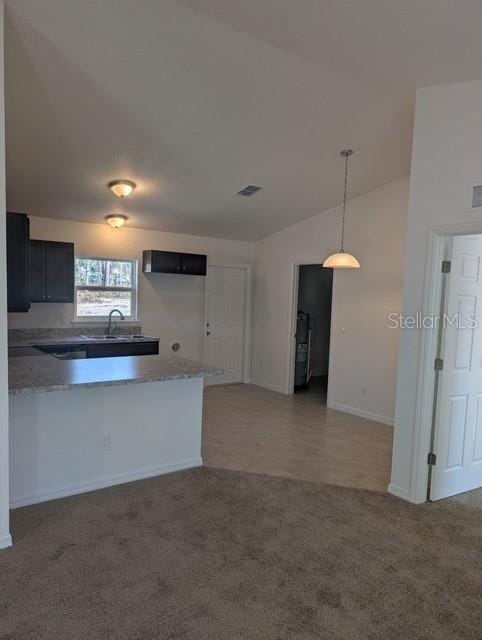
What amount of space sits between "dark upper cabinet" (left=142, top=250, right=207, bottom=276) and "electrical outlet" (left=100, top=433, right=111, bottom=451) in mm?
3189

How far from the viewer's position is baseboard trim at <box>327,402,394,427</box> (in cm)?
532

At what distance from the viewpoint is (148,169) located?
448 centimetres

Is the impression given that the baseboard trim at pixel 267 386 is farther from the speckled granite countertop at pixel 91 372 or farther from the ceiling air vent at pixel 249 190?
the speckled granite countertop at pixel 91 372

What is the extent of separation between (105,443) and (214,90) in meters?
2.80

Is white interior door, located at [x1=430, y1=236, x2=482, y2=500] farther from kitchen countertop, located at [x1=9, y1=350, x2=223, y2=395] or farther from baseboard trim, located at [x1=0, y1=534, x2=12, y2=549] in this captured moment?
baseboard trim, located at [x1=0, y1=534, x2=12, y2=549]

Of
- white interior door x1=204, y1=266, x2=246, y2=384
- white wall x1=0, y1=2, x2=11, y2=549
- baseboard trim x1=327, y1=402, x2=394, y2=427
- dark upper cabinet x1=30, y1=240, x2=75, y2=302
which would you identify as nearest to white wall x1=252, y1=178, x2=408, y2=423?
baseboard trim x1=327, y1=402, x2=394, y2=427

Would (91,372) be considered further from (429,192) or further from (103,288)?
(103,288)

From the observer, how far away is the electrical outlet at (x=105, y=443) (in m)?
3.32

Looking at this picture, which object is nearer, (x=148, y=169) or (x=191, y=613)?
(x=191, y=613)

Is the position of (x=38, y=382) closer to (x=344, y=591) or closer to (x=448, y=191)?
(x=344, y=591)

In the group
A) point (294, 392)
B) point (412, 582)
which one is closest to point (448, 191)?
point (412, 582)

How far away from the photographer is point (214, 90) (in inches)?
131

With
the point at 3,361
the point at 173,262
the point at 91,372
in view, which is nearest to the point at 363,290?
the point at 173,262

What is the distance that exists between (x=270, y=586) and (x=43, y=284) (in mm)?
4341
